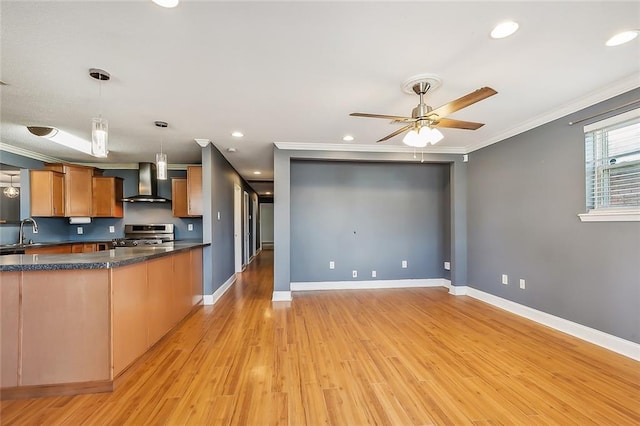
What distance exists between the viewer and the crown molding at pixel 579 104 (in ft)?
7.68

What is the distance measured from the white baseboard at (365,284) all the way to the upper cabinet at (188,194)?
2.21m

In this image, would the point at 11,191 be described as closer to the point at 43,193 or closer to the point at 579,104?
the point at 43,193

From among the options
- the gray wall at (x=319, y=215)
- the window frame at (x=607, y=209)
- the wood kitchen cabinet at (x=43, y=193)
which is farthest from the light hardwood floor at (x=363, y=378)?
the wood kitchen cabinet at (x=43, y=193)

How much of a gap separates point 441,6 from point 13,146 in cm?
600

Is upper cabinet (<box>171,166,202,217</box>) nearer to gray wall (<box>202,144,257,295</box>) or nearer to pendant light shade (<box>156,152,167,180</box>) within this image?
gray wall (<box>202,144,257,295</box>)

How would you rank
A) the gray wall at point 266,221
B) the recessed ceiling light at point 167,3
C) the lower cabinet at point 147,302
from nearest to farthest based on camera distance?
the recessed ceiling light at point 167,3 → the lower cabinet at point 147,302 → the gray wall at point 266,221

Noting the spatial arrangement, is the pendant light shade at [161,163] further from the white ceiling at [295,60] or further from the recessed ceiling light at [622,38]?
the recessed ceiling light at [622,38]

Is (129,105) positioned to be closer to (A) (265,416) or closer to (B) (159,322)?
(B) (159,322)

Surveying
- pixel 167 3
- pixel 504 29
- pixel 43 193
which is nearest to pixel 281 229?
pixel 167 3

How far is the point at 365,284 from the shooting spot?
477 cm

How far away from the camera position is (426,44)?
1.80 metres

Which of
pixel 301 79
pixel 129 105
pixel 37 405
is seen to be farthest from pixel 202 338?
pixel 301 79

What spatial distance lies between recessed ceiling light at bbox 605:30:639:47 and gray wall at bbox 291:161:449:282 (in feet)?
10.2

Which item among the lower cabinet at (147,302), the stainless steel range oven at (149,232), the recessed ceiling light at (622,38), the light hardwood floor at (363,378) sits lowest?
the light hardwood floor at (363,378)
